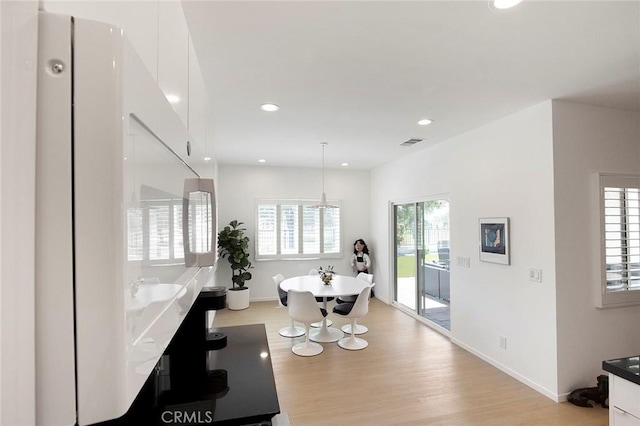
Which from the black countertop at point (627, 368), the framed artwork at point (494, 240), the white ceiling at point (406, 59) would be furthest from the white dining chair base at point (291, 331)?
the black countertop at point (627, 368)

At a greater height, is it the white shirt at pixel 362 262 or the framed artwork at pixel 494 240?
the framed artwork at pixel 494 240

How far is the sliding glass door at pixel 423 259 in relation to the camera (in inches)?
184

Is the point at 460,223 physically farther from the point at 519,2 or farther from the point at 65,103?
the point at 65,103

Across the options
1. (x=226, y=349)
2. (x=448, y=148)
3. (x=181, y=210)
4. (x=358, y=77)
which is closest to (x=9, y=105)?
(x=181, y=210)

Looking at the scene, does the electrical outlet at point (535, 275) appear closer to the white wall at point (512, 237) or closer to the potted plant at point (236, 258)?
the white wall at point (512, 237)

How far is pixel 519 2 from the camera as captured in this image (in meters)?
1.63

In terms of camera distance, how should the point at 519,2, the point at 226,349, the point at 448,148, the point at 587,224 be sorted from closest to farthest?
the point at 519,2 < the point at 226,349 < the point at 587,224 < the point at 448,148

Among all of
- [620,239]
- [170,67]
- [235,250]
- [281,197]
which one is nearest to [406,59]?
[170,67]

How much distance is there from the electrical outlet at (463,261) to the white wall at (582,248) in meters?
1.11

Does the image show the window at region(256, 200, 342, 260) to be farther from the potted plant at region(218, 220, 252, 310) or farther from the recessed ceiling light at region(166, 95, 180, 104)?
the recessed ceiling light at region(166, 95, 180, 104)

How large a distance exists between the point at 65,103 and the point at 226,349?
177 centimetres

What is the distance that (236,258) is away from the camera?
5781 mm

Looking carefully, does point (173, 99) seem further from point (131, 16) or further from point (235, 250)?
point (235, 250)

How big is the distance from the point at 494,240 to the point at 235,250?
4.08 metres
